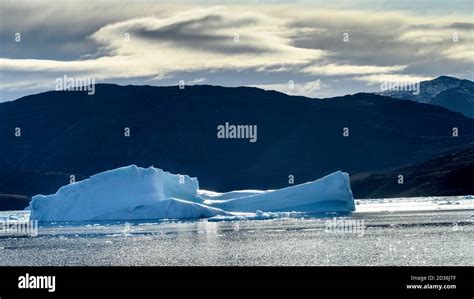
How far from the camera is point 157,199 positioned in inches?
3051

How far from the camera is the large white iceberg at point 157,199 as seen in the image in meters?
76.2

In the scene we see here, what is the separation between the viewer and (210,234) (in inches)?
2296
